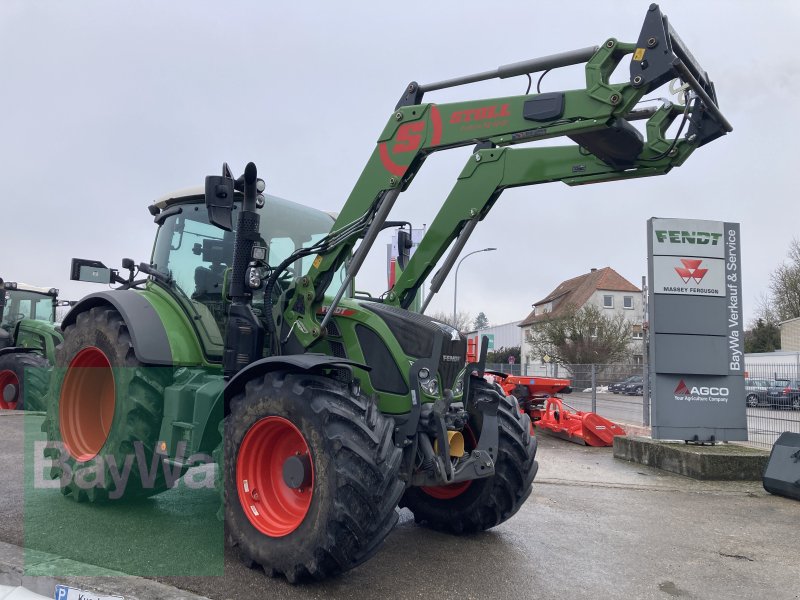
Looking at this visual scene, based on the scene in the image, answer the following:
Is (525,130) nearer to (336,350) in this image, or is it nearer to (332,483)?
(336,350)

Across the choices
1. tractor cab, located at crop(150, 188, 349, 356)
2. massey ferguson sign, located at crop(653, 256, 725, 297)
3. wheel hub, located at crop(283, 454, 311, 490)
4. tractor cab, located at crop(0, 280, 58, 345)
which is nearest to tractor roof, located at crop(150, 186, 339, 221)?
tractor cab, located at crop(150, 188, 349, 356)

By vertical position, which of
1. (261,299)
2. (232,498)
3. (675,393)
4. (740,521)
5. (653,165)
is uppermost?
(653,165)

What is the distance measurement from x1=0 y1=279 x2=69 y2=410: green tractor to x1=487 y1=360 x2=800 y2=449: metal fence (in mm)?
10349

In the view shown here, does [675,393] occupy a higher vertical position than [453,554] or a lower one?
higher

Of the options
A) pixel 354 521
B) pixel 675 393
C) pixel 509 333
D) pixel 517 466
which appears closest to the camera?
pixel 354 521

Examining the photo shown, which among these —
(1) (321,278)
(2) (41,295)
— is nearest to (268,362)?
(1) (321,278)

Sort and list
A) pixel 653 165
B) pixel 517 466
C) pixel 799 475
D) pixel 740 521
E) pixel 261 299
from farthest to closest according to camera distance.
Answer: pixel 799 475
pixel 740 521
pixel 261 299
pixel 517 466
pixel 653 165

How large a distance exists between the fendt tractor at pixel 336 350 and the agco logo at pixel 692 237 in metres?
Answer: 5.80

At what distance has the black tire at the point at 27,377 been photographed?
10883mm

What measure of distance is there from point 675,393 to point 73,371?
7902 mm

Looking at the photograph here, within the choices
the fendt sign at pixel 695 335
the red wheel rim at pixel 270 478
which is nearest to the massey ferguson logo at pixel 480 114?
the red wheel rim at pixel 270 478

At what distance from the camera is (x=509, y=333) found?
243ft

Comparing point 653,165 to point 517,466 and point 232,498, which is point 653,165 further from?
point 232,498

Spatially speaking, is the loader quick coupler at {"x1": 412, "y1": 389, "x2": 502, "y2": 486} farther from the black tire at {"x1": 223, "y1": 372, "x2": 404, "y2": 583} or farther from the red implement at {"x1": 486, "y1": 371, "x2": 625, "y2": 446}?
the red implement at {"x1": 486, "y1": 371, "x2": 625, "y2": 446}
